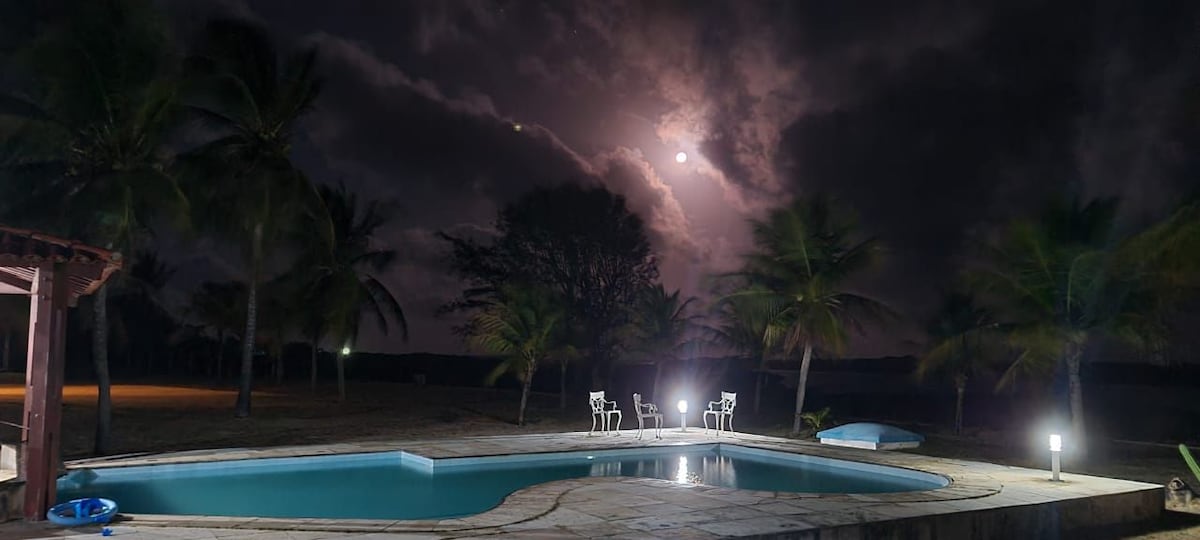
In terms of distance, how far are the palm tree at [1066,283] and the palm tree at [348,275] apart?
16.0 meters

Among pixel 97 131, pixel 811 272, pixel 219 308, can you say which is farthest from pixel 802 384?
pixel 219 308

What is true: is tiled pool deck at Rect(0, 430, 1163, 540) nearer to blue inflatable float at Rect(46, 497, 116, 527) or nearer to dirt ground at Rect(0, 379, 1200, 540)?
blue inflatable float at Rect(46, 497, 116, 527)

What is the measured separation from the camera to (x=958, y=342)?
61.9 ft

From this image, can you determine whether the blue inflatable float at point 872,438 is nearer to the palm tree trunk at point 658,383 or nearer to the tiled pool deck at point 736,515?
the tiled pool deck at point 736,515

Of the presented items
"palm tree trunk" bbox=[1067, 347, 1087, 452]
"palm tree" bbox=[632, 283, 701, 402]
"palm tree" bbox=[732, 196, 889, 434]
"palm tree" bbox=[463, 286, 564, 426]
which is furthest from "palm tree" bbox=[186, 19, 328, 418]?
"palm tree trunk" bbox=[1067, 347, 1087, 452]

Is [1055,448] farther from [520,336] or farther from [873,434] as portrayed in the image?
[520,336]

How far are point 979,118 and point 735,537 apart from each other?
25917mm

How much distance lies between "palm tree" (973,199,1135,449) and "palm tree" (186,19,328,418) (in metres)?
13.5

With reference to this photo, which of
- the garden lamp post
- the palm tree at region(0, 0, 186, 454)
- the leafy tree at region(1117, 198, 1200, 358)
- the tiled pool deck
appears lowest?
the tiled pool deck

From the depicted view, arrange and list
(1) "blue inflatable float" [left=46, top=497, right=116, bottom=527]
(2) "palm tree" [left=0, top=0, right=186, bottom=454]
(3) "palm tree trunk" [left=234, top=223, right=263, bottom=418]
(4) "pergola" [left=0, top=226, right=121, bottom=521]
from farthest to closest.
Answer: (3) "palm tree trunk" [left=234, top=223, right=263, bottom=418] → (2) "palm tree" [left=0, top=0, right=186, bottom=454] → (4) "pergola" [left=0, top=226, right=121, bottom=521] → (1) "blue inflatable float" [left=46, top=497, right=116, bottom=527]

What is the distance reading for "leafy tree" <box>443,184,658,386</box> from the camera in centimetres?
3031

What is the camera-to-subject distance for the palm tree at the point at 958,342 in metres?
18.8

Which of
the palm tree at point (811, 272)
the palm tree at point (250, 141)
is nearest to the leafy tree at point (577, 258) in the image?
the palm tree at point (811, 272)

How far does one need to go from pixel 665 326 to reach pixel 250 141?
13.2 meters
